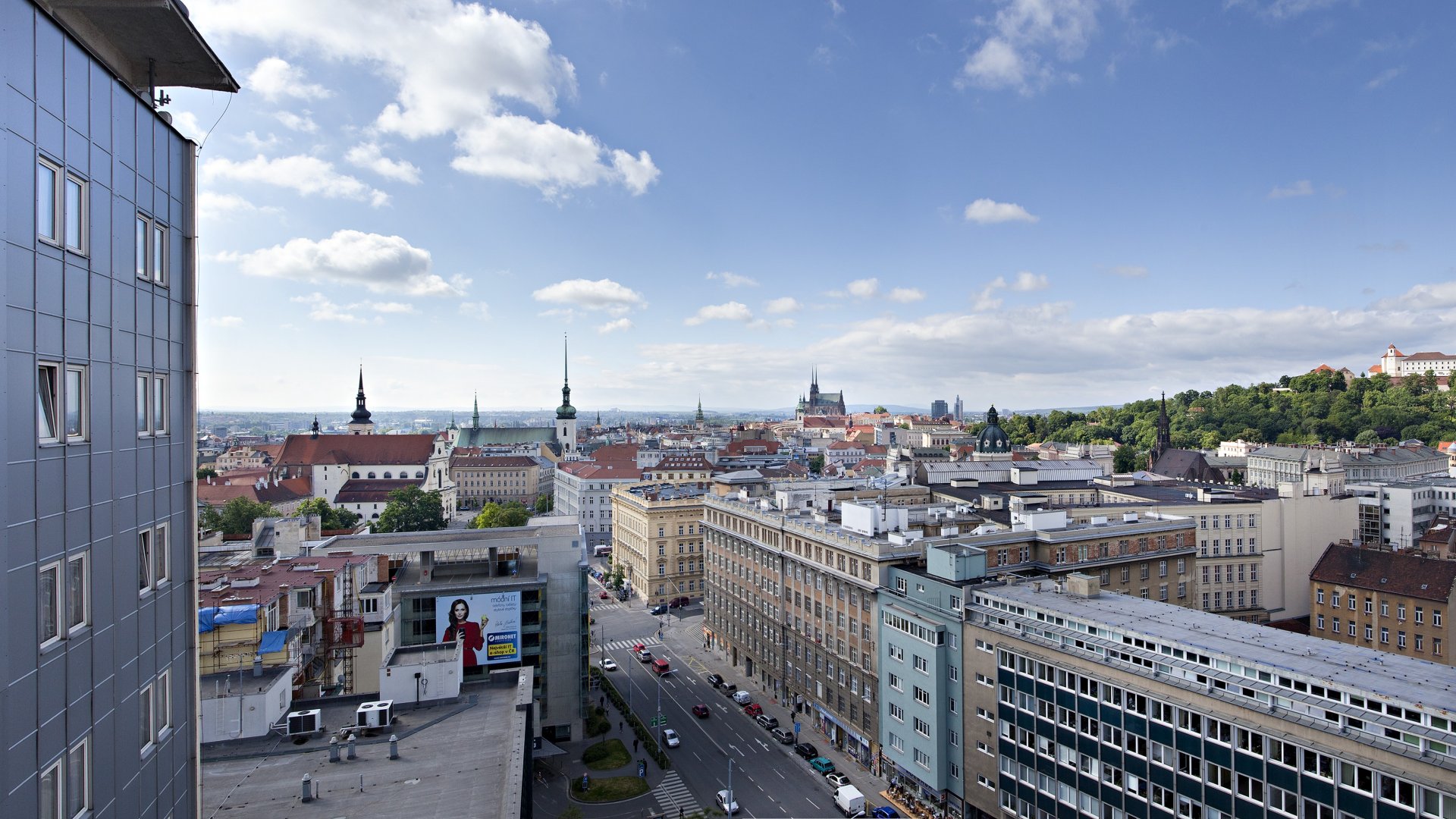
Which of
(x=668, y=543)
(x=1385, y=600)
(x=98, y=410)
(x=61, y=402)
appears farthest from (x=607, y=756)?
(x=1385, y=600)

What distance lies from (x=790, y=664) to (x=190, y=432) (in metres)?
53.2

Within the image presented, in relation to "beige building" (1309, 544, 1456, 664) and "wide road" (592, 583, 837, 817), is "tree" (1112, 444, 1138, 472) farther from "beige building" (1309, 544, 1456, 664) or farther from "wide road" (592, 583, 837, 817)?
"wide road" (592, 583, 837, 817)

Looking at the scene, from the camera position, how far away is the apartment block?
27.1 m

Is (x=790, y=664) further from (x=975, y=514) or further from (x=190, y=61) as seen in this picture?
(x=190, y=61)

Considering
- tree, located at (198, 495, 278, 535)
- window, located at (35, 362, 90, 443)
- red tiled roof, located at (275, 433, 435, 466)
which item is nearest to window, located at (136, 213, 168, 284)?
window, located at (35, 362, 90, 443)

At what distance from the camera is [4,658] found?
9.28 metres

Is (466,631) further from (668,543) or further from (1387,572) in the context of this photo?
(1387,572)

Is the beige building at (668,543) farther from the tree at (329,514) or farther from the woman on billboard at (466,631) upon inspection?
the tree at (329,514)

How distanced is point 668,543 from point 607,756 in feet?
138

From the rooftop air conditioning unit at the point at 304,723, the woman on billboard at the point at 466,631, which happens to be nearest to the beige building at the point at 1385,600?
the woman on billboard at the point at 466,631

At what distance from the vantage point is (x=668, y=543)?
9525cm

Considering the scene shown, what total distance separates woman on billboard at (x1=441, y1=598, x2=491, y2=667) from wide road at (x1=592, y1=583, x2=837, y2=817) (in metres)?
14.7

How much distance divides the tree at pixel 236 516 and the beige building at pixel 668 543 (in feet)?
175

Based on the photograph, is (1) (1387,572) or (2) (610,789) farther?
(1) (1387,572)
